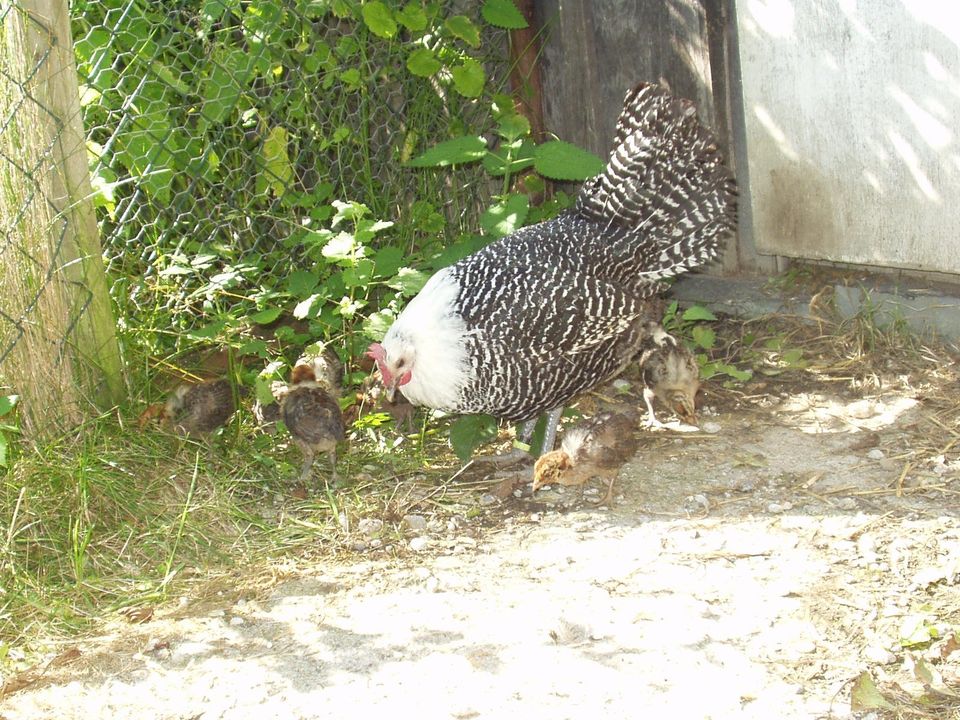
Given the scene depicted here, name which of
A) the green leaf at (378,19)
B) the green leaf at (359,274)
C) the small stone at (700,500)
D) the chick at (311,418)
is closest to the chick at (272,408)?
the chick at (311,418)

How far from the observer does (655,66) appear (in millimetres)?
6074

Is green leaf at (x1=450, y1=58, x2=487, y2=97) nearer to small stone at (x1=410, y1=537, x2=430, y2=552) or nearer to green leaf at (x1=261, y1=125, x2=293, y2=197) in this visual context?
green leaf at (x1=261, y1=125, x2=293, y2=197)

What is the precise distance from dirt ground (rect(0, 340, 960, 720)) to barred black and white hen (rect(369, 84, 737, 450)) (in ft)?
1.79

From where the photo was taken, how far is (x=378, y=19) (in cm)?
565

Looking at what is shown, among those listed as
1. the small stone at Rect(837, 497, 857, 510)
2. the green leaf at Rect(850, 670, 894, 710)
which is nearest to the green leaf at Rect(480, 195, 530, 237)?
the small stone at Rect(837, 497, 857, 510)

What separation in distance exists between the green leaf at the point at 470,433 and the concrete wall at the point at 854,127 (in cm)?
203

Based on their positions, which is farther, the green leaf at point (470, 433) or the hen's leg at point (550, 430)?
the hen's leg at point (550, 430)

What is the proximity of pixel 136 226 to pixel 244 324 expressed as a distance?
2.65 feet

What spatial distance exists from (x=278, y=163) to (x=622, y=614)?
3.34m

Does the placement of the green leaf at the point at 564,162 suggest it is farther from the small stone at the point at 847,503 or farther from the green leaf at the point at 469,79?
the small stone at the point at 847,503

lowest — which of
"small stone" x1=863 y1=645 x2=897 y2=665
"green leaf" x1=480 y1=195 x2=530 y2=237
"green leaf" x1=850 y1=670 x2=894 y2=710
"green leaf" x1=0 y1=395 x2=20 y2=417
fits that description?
"green leaf" x1=850 y1=670 x2=894 y2=710

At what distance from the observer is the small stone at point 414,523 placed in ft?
15.4

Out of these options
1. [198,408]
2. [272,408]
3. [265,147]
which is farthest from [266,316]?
[265,147]

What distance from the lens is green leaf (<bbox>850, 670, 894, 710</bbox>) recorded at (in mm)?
3207
